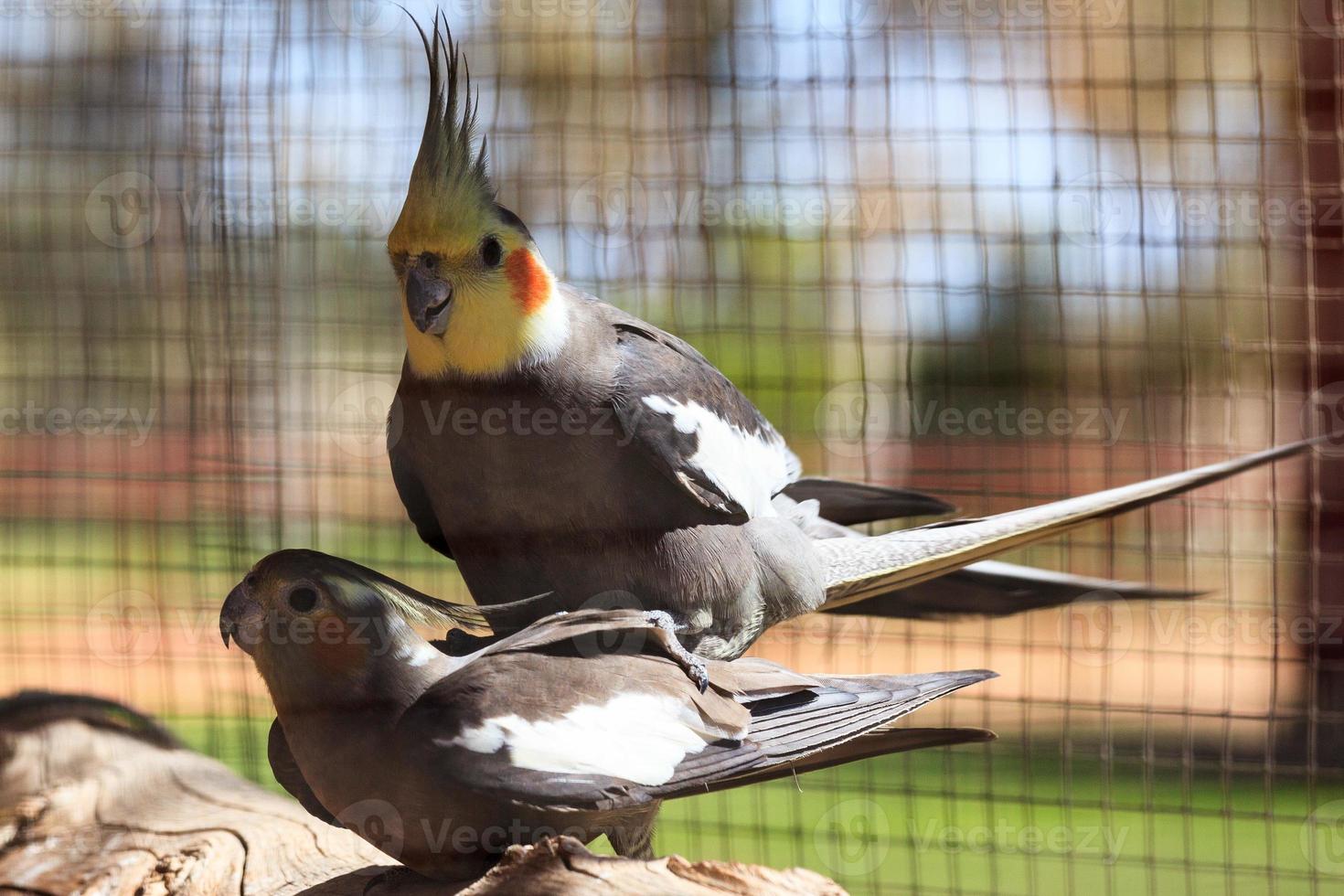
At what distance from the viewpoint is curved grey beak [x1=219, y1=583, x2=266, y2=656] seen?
1.00 m

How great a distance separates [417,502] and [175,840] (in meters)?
0.69

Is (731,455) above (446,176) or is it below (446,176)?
below

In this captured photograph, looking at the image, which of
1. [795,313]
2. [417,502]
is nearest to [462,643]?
[417,502]

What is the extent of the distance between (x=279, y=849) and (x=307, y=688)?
1.84 feet

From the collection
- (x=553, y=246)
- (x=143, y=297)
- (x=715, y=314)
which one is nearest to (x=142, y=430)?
(x=143, y=297)

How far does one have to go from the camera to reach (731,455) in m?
1.21

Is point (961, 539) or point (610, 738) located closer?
point (610, 738)

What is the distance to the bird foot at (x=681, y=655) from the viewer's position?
1.11 meters

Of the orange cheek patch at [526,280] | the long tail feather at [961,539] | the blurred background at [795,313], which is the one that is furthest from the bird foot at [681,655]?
the blurred background at [795,313]

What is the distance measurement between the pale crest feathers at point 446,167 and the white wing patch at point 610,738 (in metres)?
0.55

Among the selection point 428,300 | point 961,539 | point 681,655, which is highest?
point 428,300

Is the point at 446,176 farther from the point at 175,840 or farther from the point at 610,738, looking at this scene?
the point at 175,840

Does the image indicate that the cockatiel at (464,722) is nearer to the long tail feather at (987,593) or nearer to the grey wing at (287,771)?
the grey wing at (287,771)

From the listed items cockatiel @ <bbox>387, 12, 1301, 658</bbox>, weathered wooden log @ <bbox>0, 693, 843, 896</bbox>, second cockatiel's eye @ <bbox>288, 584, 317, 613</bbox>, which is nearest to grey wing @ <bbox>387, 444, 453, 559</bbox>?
cockatiel @ <bbox>387, 12, 1301, 658</bbox>
